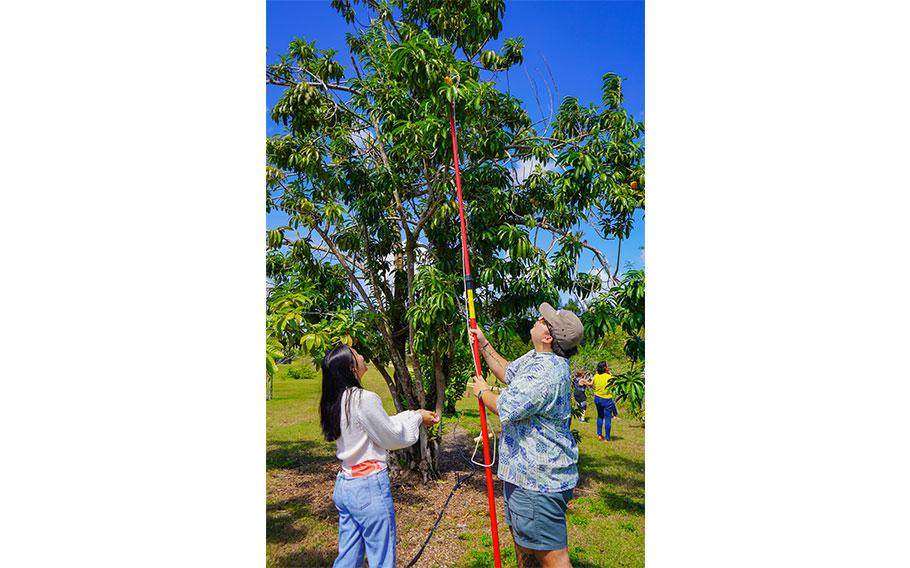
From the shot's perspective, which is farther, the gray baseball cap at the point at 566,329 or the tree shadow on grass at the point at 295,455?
the tree shadow on grass at the point at 295,455

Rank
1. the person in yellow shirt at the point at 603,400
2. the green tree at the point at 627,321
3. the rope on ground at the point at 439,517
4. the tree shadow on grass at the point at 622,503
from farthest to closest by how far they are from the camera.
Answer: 1. the person in yellow shirt at the point at 603,400
2. the tree shadow on grass at the point at 622,503
3. the rope on ground at the point at 439,517
4. the green tree at the point at 627,321

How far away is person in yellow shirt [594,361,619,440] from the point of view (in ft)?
14.0

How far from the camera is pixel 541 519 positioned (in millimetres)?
1577

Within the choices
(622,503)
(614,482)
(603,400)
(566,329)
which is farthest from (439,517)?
(603,400)

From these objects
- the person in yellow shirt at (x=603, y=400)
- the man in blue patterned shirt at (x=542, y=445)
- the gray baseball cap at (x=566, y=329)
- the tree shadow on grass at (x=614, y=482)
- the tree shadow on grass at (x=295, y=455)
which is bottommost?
the tree shadow on grass at (x=614, y=482)

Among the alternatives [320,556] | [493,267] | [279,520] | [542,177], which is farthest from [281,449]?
[542,177]

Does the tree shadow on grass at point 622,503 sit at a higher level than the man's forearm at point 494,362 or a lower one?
lower

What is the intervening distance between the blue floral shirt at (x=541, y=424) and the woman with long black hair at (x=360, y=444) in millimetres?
349

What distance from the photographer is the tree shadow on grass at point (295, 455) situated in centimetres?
402


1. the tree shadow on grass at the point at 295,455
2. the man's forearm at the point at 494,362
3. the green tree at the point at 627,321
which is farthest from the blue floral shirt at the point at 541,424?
the tree shadow on grass at the point at 295,455

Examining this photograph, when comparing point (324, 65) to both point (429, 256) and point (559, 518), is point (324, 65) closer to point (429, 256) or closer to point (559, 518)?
point (429, 256)

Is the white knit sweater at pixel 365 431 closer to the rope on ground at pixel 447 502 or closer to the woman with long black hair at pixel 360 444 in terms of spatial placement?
the woman with long black hair at pixel 360 444

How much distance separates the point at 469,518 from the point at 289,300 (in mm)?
1699

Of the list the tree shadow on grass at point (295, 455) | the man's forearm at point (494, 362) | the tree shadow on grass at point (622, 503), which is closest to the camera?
the man's forearm at point (494, 362)
